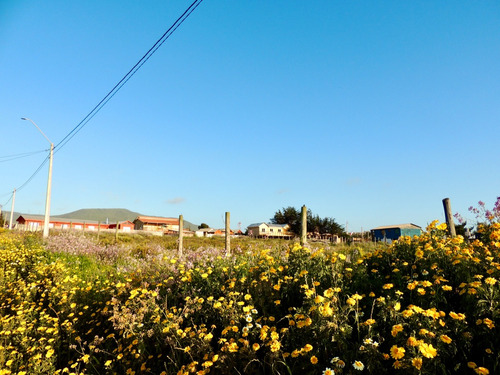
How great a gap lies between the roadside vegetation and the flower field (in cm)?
1

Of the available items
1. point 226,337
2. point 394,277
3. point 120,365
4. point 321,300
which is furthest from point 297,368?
point 120,365

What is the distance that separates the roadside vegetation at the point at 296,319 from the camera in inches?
97.7

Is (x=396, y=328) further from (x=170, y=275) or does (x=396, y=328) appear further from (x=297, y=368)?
(x=170, y=275)

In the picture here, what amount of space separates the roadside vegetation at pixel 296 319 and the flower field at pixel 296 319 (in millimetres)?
14

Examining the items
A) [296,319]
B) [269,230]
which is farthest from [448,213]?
[269,230]

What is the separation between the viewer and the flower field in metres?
2.48

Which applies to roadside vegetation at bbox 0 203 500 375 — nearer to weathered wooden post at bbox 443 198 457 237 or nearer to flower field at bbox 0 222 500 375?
flower field at bbox 0 222 500 375

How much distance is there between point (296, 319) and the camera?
9.70ft

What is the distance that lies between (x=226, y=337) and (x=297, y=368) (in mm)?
847

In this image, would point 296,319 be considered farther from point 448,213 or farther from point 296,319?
point 448,213

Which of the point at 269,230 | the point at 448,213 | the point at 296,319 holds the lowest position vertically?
the point at 296,319

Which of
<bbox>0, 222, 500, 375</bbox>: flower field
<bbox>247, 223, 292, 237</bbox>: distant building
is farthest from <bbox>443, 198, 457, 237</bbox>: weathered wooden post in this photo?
<bbox>247, 223, 292, 237</bbox>: distant building

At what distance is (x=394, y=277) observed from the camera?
365cm

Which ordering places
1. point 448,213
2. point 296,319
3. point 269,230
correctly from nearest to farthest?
point 296,319, point 448,213, point 269,230
